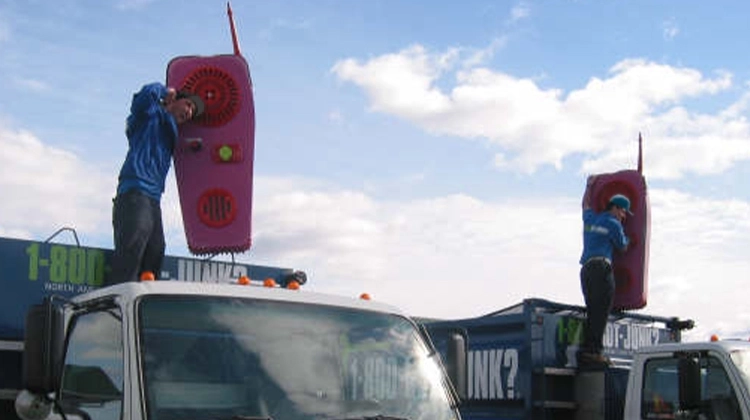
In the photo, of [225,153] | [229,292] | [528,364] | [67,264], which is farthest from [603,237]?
[229,292]

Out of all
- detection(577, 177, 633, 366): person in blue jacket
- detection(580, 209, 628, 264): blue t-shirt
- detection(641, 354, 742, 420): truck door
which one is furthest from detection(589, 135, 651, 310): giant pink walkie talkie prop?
detection(641, 354, 742, 420): truck door

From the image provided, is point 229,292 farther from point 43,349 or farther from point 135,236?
point 135,236

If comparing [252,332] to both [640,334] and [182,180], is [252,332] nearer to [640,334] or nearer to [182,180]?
[182,180]

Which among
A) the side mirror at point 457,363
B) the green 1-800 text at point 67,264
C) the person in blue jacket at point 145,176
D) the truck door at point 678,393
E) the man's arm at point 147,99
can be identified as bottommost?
the truck door at point 678,393

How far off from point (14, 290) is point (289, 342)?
206 cm

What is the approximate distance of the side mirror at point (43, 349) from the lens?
3.99 meters

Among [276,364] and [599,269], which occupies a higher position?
[599,269]

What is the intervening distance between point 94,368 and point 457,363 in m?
1.71

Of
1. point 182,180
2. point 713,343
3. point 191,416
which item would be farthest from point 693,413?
point 191,416

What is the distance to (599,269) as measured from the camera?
29.1 ft

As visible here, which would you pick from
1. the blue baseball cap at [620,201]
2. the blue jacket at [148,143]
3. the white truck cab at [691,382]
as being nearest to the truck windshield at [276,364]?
the blue jacket at [148,143]

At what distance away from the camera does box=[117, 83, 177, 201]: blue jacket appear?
6.11 m

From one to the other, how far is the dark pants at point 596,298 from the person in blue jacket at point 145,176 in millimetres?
3909

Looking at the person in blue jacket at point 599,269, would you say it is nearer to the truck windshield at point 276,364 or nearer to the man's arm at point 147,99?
the truck windshield at point 276,364
